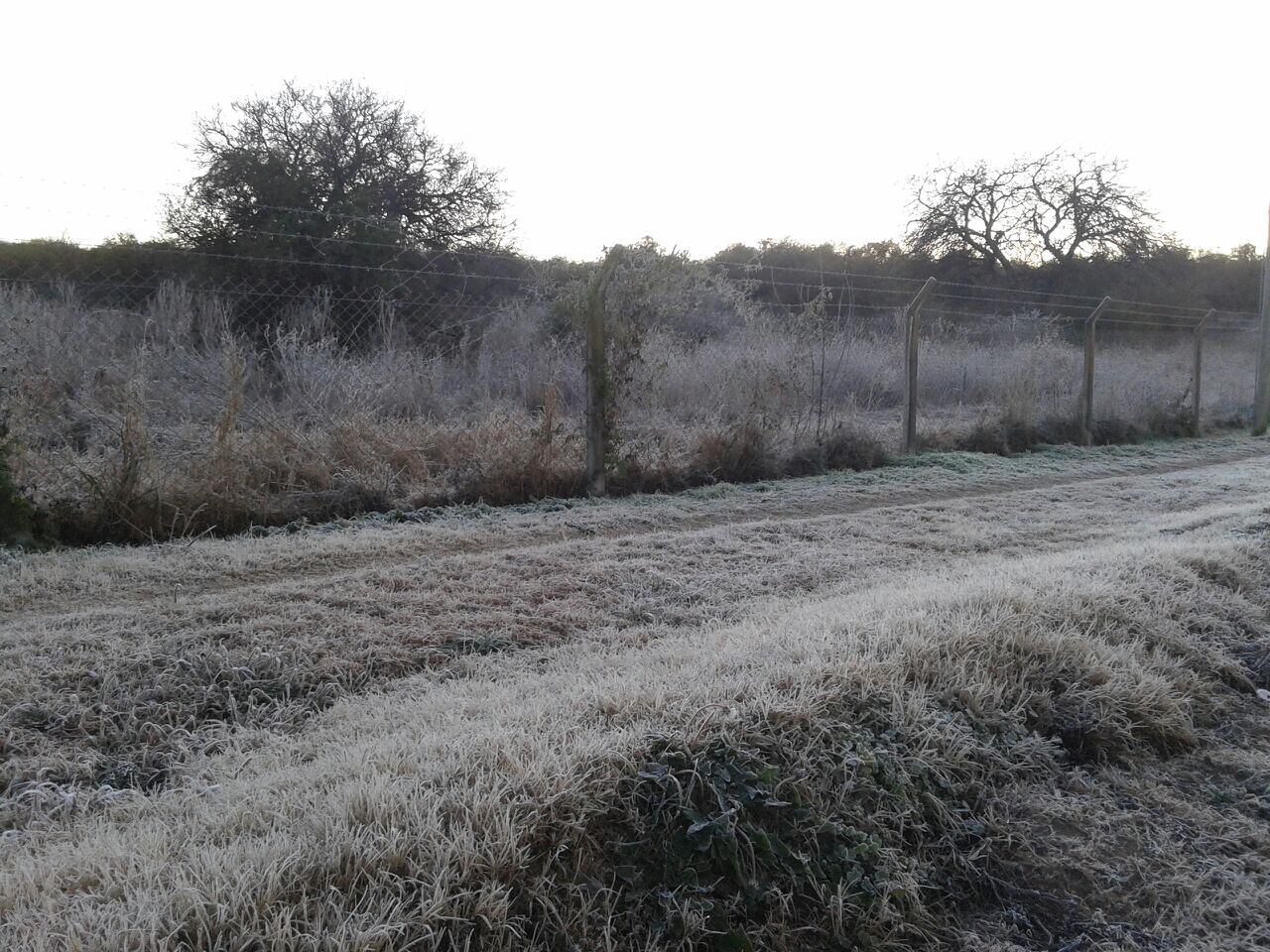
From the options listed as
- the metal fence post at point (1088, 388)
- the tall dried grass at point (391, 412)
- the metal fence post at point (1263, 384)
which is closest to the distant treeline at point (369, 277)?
the tall dried grass at point (391, 412)

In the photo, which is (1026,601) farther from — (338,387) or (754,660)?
(338,387)

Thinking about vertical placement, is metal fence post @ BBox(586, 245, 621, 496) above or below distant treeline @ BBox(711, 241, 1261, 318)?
below

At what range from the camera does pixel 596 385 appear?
8320 millimetres

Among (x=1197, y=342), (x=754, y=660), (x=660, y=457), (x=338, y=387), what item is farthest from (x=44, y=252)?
(x=1197, y=342)

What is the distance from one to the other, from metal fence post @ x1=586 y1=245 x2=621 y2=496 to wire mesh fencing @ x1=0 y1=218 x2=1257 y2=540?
0.18 feet

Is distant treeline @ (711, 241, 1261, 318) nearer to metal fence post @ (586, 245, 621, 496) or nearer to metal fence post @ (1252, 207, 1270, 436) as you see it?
metal fence post @ (1252, 207, 1270, 436)

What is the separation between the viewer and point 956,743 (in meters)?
2.87

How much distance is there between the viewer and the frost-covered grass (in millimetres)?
1946

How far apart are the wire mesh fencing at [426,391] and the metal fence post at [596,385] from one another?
54mm

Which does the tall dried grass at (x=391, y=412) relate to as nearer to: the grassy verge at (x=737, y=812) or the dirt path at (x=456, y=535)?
the dirt path at (x=456, y=535)

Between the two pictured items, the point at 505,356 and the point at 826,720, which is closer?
the point at 826,720

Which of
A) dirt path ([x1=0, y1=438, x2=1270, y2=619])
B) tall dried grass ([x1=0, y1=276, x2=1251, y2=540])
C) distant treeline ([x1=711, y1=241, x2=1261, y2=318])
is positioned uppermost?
distant treeline ([x1=711, y1=241, x2=1261, y2=318])

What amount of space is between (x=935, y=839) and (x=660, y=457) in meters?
6.48

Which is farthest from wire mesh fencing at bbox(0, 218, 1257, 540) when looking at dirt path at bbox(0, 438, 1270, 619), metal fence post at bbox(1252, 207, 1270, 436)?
metal fence post at bbox(1252, 207, 1270, 436)
